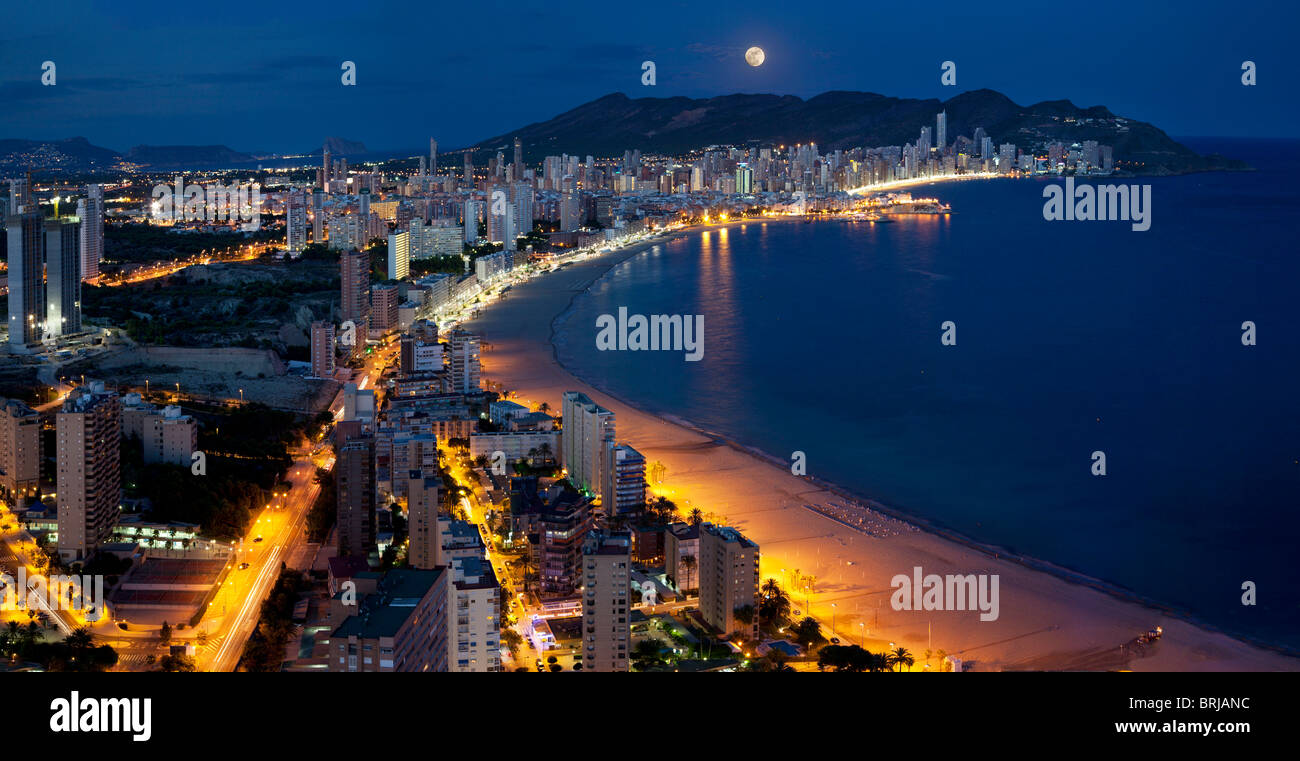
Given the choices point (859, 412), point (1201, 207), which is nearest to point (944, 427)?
point (859, 412)

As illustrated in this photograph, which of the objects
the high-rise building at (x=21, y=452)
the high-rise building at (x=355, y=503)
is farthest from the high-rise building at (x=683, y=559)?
the high-rise building at (x=21, y=452)

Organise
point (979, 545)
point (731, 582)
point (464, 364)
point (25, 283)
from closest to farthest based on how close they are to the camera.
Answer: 1. point (731, 582)
2. point (979, 545)
3. point (464, 364)
4. point (25, 283)

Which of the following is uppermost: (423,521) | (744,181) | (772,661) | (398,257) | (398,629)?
(744,181)

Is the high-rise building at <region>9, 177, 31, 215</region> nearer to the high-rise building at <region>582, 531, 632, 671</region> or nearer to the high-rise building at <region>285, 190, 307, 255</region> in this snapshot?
the high-rise building at <region>285, 190, 307, 255</region>

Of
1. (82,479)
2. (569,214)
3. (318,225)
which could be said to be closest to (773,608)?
(82,479)

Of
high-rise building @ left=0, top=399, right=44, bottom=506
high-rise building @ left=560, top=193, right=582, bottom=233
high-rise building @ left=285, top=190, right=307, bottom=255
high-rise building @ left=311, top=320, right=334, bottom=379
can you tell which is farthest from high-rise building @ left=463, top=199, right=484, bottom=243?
high-rise building @ left=0, top=399, right=44, bottom=506

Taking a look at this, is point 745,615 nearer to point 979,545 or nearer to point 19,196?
point 979,545
